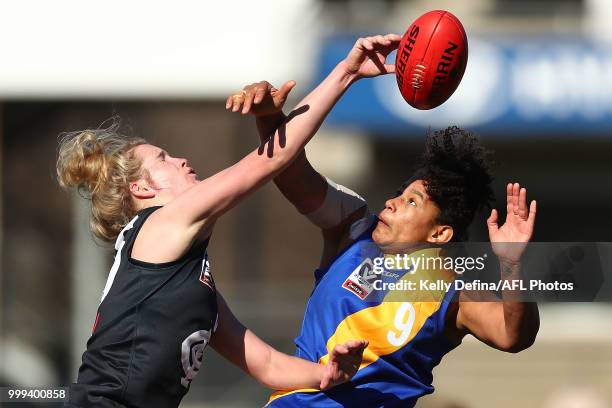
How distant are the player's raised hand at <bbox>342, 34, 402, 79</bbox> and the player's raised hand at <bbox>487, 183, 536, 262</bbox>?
592mm

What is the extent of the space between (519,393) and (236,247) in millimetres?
4025

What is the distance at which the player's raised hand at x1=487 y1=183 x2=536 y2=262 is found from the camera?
355cm

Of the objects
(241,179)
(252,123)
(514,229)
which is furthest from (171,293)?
(252,123)

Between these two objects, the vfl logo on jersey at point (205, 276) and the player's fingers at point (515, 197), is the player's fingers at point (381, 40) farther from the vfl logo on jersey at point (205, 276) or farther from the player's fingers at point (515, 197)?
the vfl logo on jersey at point (205, 276)

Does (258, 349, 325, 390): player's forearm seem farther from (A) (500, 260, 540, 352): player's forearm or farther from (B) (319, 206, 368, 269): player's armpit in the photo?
(A) (500, 260, 540, 352): player's forearm

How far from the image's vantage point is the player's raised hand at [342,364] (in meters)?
3.51

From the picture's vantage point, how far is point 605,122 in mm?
11234

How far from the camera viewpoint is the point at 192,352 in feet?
11.8

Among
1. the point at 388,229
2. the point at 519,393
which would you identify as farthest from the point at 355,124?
the point at 388,229

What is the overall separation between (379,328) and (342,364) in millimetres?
301

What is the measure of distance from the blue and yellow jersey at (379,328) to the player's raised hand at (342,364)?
20 centimetres

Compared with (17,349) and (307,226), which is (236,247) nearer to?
(307,226)

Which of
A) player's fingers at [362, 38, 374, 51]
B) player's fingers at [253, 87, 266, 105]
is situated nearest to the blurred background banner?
player's fingers at [362, 38, 374, 51]

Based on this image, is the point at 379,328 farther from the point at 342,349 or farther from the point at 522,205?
the point at 522,205
